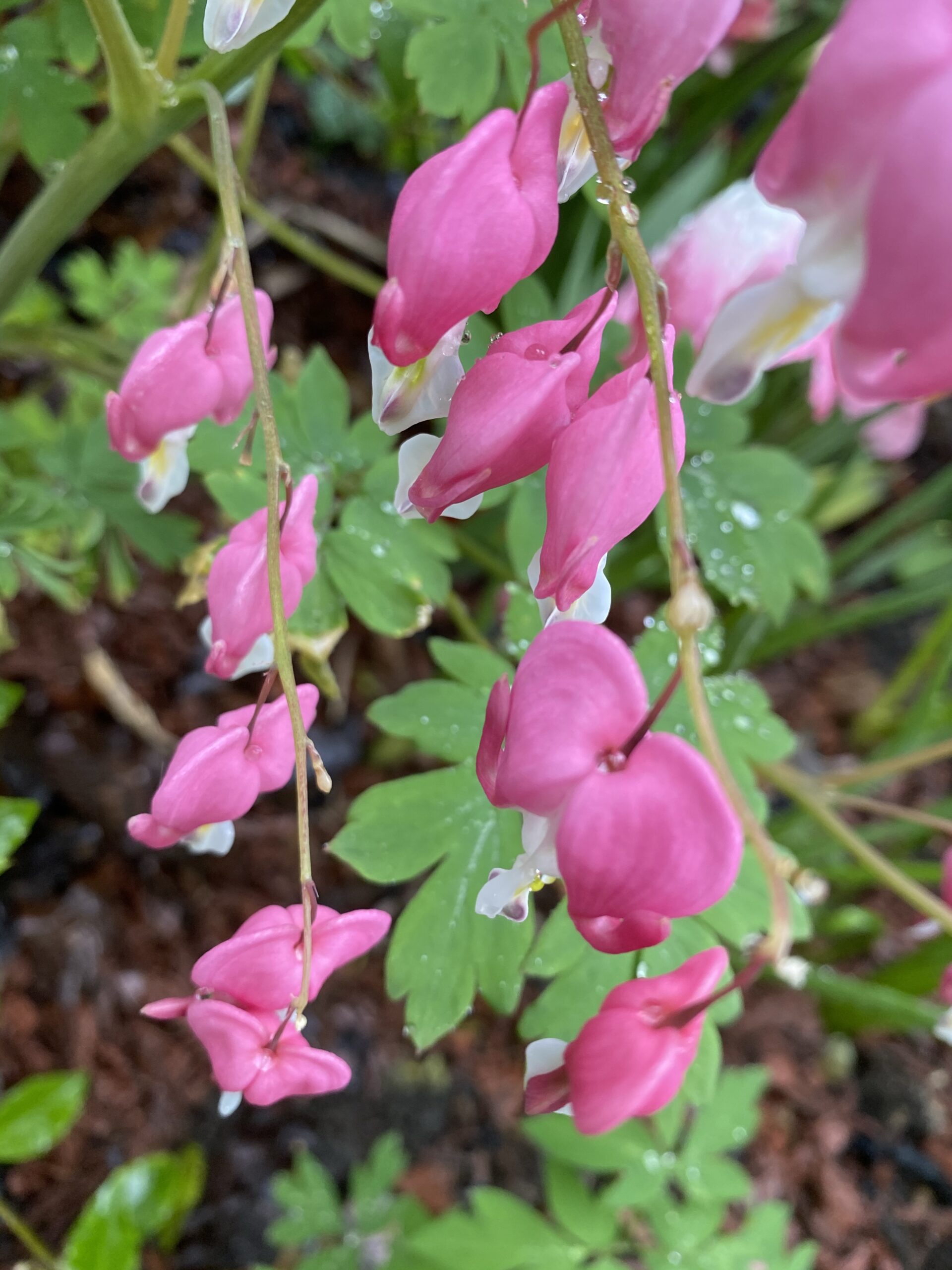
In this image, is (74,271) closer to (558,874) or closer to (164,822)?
(164,822)

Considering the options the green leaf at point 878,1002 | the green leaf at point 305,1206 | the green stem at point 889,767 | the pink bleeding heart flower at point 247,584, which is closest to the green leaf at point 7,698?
the pink bleeding heart flower at point 247,584

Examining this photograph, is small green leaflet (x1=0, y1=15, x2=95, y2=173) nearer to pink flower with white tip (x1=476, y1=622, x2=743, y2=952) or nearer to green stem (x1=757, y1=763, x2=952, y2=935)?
pink flower with white tip (x1=476, y1=622, x2=743, y2=952)

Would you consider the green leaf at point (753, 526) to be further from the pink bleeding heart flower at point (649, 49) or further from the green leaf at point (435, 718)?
the pink bleeding heart flower at point (649, 49)

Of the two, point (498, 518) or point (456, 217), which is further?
point (498, 518)

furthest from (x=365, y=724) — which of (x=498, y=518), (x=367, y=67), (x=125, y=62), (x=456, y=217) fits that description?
(x=367, y=67)

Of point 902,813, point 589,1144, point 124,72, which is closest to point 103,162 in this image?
point 124,72

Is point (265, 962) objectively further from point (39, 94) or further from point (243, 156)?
point (243, 156)
